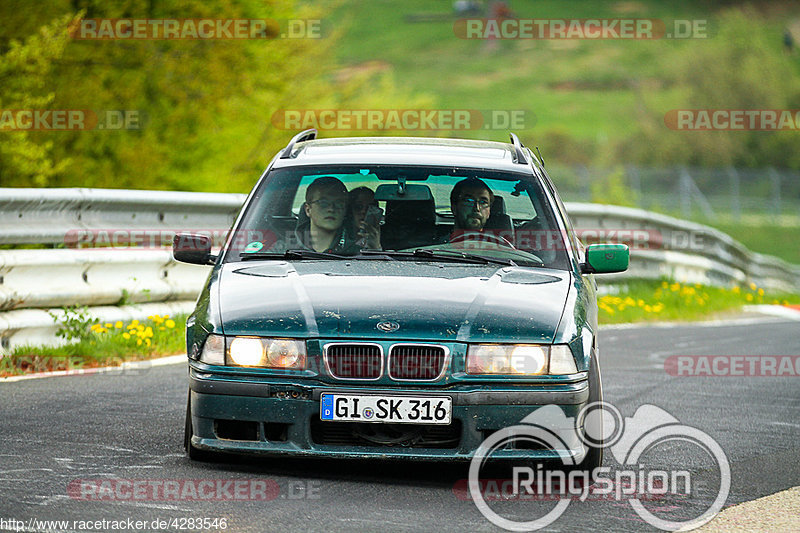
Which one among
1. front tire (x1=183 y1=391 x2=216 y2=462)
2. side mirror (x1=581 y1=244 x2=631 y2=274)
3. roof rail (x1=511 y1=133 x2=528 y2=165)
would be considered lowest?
front tire (x1=183 y1=391 x2=216 y2=462)

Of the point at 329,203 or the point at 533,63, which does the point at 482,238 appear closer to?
the point at 329,203

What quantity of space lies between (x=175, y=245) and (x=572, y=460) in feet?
8.16

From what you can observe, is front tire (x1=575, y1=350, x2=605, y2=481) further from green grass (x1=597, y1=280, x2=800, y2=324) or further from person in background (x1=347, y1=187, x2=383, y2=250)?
green grass (x1=597, y1=280, x2=800, y2=324)

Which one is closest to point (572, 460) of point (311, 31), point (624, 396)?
point (624, 396)

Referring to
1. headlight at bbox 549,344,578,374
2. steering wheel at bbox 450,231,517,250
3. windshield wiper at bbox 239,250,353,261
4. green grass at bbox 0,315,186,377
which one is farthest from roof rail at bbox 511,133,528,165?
green grass at bbox 0,315,186,377

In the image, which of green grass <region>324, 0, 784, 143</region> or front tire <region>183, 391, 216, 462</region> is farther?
green grass <region>324, 0, 784, 143</region>

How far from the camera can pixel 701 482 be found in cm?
621

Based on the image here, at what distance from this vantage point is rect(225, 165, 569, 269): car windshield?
22.6ft

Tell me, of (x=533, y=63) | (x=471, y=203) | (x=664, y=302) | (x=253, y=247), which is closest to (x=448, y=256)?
(x=471, y=203)

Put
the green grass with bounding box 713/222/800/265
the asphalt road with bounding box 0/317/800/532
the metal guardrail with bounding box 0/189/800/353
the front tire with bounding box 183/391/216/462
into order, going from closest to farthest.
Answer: the asphalt road with bounding box 0/317/800/532 < the front tire with bounding box 183/391/216/462 < the metal guardrail with bounding box 0/189/800/353 < the green grass with bounding box 713/222/800/265

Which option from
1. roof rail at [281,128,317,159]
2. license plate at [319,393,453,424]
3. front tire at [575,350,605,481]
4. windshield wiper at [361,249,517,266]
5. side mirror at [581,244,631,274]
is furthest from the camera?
roof rail at [281,128,317,159]

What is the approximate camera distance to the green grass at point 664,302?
639 inches

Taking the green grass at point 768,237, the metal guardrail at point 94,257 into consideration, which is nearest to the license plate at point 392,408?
the metal guardrail at point 94,257

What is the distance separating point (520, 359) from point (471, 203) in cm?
156
